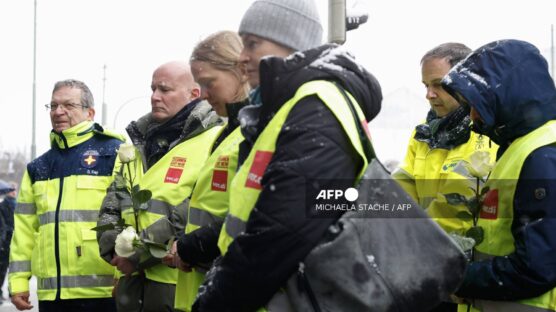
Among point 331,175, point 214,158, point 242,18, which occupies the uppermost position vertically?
point 242,18

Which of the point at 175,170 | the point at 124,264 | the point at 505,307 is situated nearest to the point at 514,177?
the point at 505,307

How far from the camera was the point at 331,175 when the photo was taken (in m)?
2.81

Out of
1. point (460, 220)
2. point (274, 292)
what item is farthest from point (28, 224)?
point (274, 292)

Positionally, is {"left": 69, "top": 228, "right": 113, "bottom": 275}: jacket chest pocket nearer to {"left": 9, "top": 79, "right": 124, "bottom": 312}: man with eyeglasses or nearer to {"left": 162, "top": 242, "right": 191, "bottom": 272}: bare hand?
{"left": 9, "top": 79, "right": 124, "bottom": 312}: man with eyeglasses

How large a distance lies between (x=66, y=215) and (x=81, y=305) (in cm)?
62

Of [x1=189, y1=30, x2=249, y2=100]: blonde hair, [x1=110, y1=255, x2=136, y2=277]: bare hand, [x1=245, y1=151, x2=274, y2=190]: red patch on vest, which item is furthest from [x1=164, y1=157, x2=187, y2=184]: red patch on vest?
[x1=245, y1=151, x2=274, y2=190]: red patch on vest

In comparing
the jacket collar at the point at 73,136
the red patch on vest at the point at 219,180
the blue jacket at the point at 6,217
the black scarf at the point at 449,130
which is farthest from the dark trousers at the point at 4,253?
the red patch on vest at the point at 219,180

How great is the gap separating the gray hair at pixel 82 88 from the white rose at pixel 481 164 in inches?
137

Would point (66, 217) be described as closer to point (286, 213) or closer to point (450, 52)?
point (450, 52)

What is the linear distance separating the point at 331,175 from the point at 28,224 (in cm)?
412

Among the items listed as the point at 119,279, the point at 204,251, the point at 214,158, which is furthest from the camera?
the point at 119,279

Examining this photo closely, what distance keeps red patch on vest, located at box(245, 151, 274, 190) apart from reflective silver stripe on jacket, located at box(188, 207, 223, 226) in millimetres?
986

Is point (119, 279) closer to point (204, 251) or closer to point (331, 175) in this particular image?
point (204, 251)

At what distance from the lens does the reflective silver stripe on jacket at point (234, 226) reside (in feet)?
9.84
